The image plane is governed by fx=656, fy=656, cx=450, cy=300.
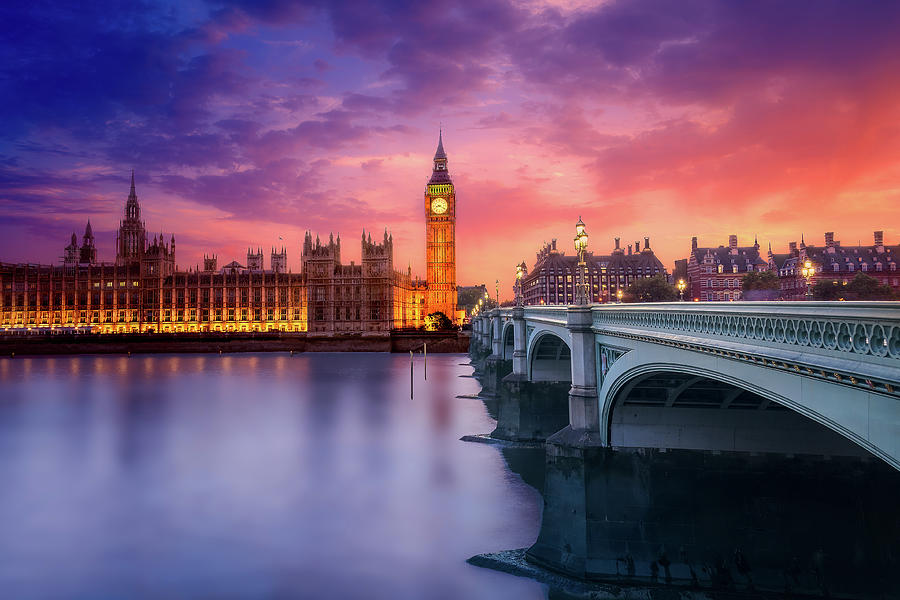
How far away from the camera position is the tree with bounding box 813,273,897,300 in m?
63.6

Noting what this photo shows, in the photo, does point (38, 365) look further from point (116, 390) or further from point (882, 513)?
point (882, 513)

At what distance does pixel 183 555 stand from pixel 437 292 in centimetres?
14925

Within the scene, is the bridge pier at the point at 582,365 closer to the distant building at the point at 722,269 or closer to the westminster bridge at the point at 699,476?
the westminster bridge at the point at 699,476

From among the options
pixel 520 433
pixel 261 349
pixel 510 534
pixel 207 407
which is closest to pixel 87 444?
pixel 207 407

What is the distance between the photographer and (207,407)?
62.0 meters

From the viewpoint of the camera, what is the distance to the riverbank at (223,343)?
129875 millimetres

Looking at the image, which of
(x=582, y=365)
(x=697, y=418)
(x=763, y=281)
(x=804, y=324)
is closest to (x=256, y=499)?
(x=582, y=365)

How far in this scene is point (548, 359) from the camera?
136 ft

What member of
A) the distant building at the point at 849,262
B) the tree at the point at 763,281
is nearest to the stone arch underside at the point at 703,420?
the tree at the point at 763,281

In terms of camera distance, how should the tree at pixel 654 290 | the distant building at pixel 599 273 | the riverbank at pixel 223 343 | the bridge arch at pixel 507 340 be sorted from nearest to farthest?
the bridge arch at pixel 507 340 → the tree at pixel 654 290 → the riverbank at pixel 223 343 → the distant building at pixel 599 273

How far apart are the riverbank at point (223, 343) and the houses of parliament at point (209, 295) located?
349 inches

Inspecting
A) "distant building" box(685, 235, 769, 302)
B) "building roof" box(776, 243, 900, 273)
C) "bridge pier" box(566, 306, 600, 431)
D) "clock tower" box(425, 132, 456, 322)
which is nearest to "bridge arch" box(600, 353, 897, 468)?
"bridge pier" box(566, 306, 600, 431)

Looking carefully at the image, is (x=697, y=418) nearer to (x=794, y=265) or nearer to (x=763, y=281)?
(x=763, y=281)

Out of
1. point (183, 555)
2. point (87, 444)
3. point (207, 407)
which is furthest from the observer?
point (207, 407)
